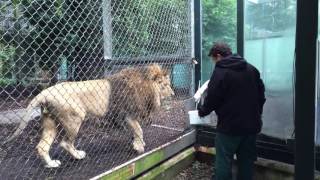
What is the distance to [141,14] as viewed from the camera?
4.82m

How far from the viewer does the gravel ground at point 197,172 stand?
5246 millimetres

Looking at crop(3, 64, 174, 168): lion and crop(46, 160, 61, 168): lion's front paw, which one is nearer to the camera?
crop(3, 64, 174, 168): lion

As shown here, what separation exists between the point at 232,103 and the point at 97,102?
62.2 inches

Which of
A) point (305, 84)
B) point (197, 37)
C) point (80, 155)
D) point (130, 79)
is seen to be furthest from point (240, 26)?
point (305, 84)

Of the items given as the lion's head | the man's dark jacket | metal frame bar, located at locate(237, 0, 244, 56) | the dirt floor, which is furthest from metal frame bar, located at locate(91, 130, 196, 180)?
metal frame bar, located at locate(237, 0, 244, 56)

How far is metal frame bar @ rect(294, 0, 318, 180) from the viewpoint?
1.41m

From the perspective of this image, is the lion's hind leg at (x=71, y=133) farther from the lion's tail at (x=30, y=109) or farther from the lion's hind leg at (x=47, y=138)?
the lion's tail at (x=30, y=109)

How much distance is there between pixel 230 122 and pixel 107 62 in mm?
1670

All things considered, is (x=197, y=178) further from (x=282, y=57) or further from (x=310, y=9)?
(x=310, y=9)

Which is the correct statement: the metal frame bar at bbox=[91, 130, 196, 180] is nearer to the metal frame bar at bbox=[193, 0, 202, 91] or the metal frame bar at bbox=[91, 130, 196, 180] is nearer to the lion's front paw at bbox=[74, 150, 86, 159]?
the lion's front paw at bbox=[74, 150, 86, 159]

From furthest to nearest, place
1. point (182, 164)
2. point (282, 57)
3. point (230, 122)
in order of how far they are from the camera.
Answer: point (182, 164) < point (282, 57) < point (230, 122)

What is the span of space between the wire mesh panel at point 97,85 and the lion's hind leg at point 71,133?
1 centimetres

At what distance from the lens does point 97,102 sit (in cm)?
457

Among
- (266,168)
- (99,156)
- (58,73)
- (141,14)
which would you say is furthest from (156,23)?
(266,168)
